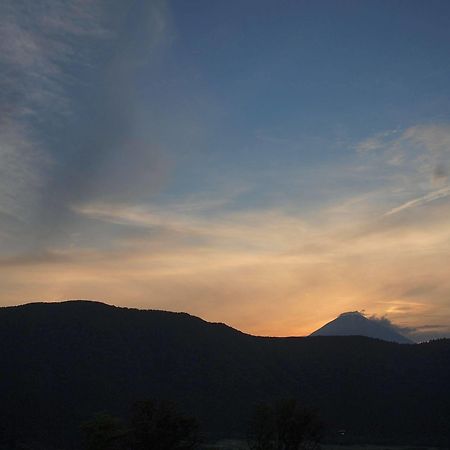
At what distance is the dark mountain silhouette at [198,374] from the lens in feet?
283

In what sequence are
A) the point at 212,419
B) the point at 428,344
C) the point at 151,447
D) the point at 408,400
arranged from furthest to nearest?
the point at 428,344, the point at 408,400, the point at 212,419, the point at 151,447

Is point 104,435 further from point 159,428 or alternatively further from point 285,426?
point 285,426

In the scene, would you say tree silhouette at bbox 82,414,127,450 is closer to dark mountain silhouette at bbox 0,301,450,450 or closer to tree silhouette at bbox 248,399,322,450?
tree silhouette at bbox 248,399,322,450

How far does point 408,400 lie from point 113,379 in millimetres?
55826

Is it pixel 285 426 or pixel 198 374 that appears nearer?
pixel 285 426

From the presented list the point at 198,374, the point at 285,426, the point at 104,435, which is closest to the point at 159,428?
the point at 104,435

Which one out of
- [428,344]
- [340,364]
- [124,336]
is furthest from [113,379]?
[428,344]

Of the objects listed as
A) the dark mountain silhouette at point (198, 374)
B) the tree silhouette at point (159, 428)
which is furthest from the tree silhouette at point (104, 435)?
the dark mountain silhouette at point (198, 374)

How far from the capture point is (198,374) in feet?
351

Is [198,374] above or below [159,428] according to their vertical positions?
above

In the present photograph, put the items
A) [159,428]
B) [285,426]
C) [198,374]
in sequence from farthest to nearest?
[198,374] → [285,426] → [159,428]

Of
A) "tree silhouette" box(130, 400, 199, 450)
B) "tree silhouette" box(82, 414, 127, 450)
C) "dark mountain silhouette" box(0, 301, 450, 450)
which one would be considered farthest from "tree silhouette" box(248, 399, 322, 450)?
"dark mountain silhouette" box(0, 301, 450, 450)

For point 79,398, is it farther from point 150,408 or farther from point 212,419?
point 150,408

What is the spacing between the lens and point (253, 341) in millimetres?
128000
